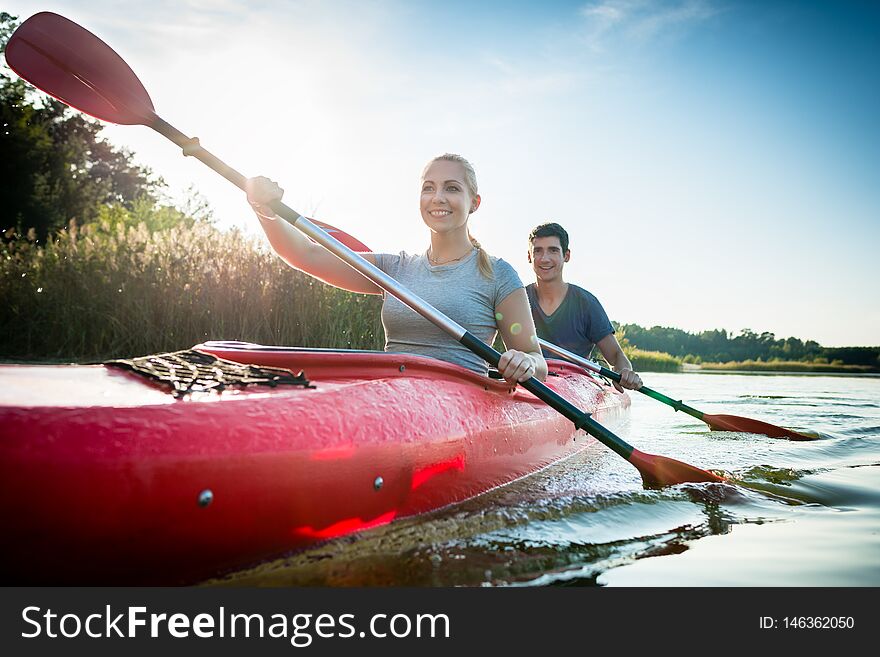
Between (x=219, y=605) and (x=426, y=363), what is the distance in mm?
1098

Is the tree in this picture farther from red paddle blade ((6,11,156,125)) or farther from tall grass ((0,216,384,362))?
red paddle blade ((6,11,156,125))

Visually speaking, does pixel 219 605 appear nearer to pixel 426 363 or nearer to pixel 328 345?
pixel 426 363

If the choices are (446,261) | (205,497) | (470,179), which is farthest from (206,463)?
(470,179)

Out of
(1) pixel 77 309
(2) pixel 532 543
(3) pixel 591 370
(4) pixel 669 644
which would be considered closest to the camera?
(4) pixel 669 644

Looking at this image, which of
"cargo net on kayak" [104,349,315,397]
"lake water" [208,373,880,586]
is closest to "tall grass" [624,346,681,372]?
"lake water" [208,373,880,586]

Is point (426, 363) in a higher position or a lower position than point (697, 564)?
higher

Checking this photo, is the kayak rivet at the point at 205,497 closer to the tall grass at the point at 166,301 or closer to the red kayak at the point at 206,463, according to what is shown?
the red kayak at the point at 206,463

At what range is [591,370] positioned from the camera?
4.82 m

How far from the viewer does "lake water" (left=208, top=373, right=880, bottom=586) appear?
1.65 metres

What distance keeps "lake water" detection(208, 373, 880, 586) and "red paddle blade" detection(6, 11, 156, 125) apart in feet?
7.33

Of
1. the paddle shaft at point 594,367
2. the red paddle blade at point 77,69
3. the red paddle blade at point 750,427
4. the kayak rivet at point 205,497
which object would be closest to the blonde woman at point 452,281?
the red paddle blade at point 77,69

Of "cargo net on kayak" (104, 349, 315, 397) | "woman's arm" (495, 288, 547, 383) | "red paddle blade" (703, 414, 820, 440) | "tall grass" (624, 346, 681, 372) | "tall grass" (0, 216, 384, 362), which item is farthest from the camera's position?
"tall grass" (624, 346, 681, 372)

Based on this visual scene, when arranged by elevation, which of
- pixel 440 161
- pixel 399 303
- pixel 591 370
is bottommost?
pixel 591 370

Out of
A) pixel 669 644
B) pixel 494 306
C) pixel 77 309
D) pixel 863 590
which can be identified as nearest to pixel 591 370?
pixel 494 306
